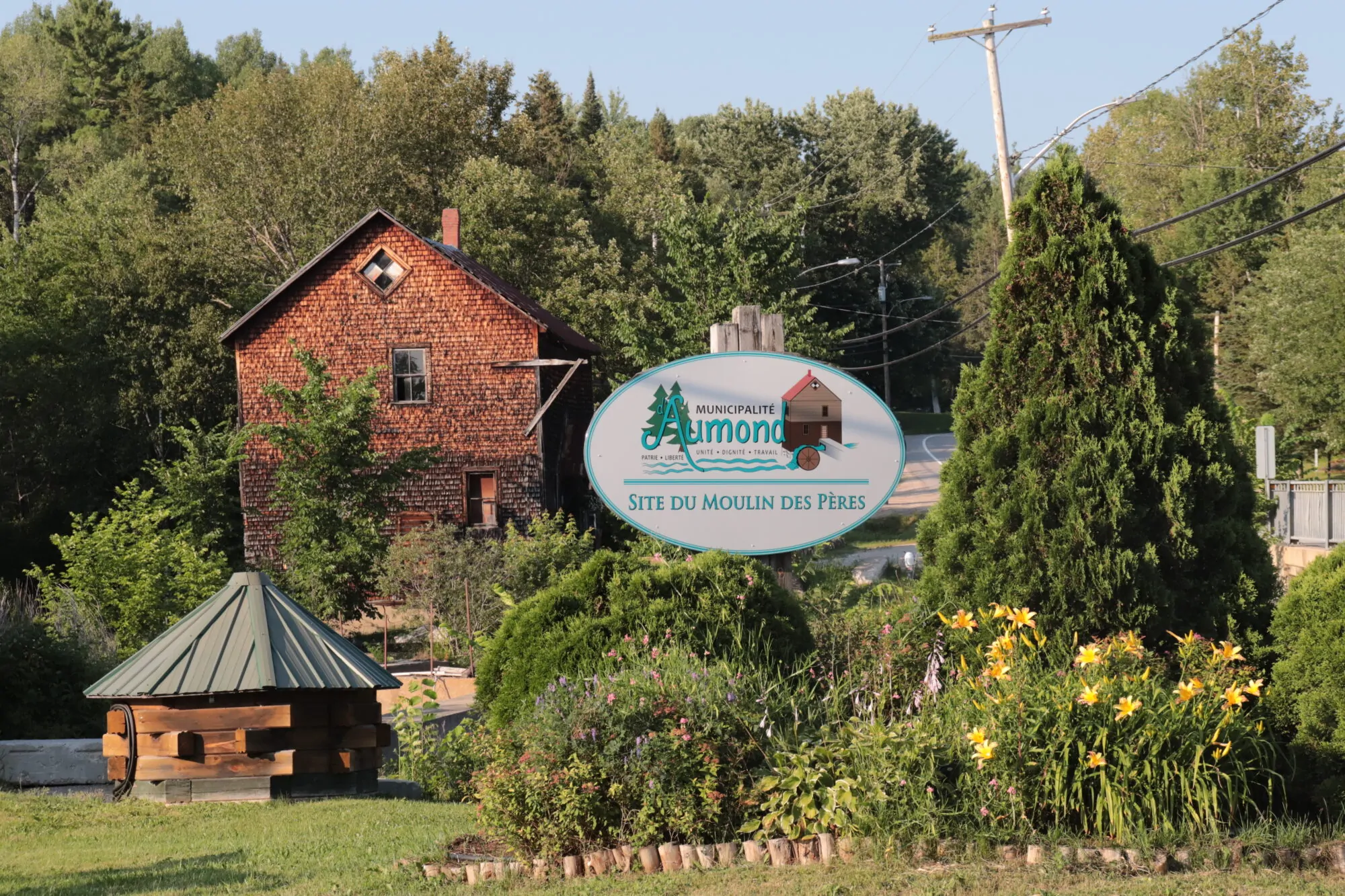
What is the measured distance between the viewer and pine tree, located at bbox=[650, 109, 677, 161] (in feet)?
249

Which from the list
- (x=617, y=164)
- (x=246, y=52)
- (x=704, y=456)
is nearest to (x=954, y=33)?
(x=704, y=456)

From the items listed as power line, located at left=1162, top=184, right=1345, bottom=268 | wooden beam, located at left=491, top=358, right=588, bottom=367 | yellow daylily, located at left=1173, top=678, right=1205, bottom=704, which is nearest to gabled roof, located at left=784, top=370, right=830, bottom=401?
yellow daylily, located at left=1173, top=678, right=1205, bottom=704

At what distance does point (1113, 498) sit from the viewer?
862 centimetres

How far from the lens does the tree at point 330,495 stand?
3025 centimetres

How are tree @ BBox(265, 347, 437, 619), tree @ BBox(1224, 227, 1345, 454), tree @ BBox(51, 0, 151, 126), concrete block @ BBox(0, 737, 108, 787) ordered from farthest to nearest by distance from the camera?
tree @ BBox(51, 0, 151, 126) → tree @ BBox(1224, 227, 1345, 454) → tree @ BBox(265, 347, 437, 619) → concrete block @ BBox(0, 737, 108, 787)

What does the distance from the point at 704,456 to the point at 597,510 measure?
29563 millimetres

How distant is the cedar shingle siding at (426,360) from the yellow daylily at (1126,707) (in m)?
29.6

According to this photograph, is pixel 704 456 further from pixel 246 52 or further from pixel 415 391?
pixel 246 52

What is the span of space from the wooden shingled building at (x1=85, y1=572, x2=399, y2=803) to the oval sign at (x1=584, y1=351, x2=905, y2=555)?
2438mm

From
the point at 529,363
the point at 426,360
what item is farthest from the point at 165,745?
the point at 426,360

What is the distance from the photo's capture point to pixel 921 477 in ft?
177

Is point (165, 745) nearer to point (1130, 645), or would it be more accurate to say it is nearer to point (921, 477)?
point (1130, 645)

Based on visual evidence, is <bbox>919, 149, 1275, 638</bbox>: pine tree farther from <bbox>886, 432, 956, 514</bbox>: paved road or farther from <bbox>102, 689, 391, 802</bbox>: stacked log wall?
<bbox>886, 432, 956, 514</bbox>: paved road

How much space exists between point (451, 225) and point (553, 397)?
7711mm
